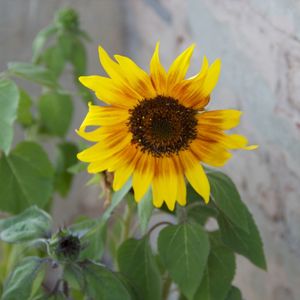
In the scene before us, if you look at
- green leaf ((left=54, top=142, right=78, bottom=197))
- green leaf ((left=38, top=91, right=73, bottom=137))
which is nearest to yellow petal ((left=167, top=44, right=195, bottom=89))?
green leaf ((left=38, top=91, right=73, bottom=137))

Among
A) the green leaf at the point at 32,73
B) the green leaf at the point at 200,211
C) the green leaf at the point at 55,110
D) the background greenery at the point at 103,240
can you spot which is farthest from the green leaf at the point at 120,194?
the green leaf at the point at 55,110

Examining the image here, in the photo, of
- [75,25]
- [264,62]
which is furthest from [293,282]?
[75,25]

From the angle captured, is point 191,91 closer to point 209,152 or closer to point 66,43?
point 209,152

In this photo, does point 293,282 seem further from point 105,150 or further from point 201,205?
point 105,150

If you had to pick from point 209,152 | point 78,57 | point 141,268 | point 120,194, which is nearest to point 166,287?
point 141,268

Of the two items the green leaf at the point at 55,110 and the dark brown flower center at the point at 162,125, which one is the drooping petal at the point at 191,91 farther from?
the green leaf at the point at 55,110
